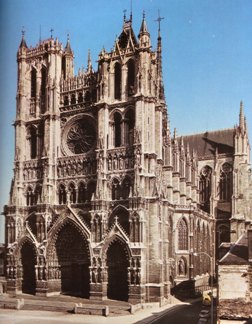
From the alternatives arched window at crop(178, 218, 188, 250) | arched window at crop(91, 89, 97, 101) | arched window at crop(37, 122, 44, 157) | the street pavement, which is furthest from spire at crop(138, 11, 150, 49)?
the street pavement

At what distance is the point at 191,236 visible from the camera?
45.2 meters

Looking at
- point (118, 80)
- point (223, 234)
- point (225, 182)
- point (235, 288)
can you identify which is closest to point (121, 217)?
point (118, 80)

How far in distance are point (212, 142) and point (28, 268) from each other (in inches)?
1181

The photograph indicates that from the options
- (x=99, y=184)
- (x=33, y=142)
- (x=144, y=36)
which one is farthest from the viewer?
(x=33, y=142)

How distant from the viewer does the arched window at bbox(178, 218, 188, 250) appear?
4475cm

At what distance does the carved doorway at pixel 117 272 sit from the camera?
37.0 m

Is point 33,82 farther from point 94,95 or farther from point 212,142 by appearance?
point 212,142

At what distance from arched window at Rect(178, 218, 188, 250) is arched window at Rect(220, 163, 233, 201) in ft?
43.3

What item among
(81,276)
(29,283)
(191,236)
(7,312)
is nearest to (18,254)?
(29,283)

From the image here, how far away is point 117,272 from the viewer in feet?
123

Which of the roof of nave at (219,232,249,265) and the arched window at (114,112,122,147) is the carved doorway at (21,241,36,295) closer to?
the arched window at (114,112,122,147)

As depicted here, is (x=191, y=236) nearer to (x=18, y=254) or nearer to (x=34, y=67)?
(x=18, y=254)

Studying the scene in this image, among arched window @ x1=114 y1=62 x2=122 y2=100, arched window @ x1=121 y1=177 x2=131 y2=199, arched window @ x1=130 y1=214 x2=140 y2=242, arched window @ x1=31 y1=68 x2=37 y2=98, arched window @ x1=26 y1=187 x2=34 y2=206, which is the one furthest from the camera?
arched window @ x1=31 y1=68 x2=37 y2=98

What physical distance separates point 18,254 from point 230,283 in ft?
73.4
